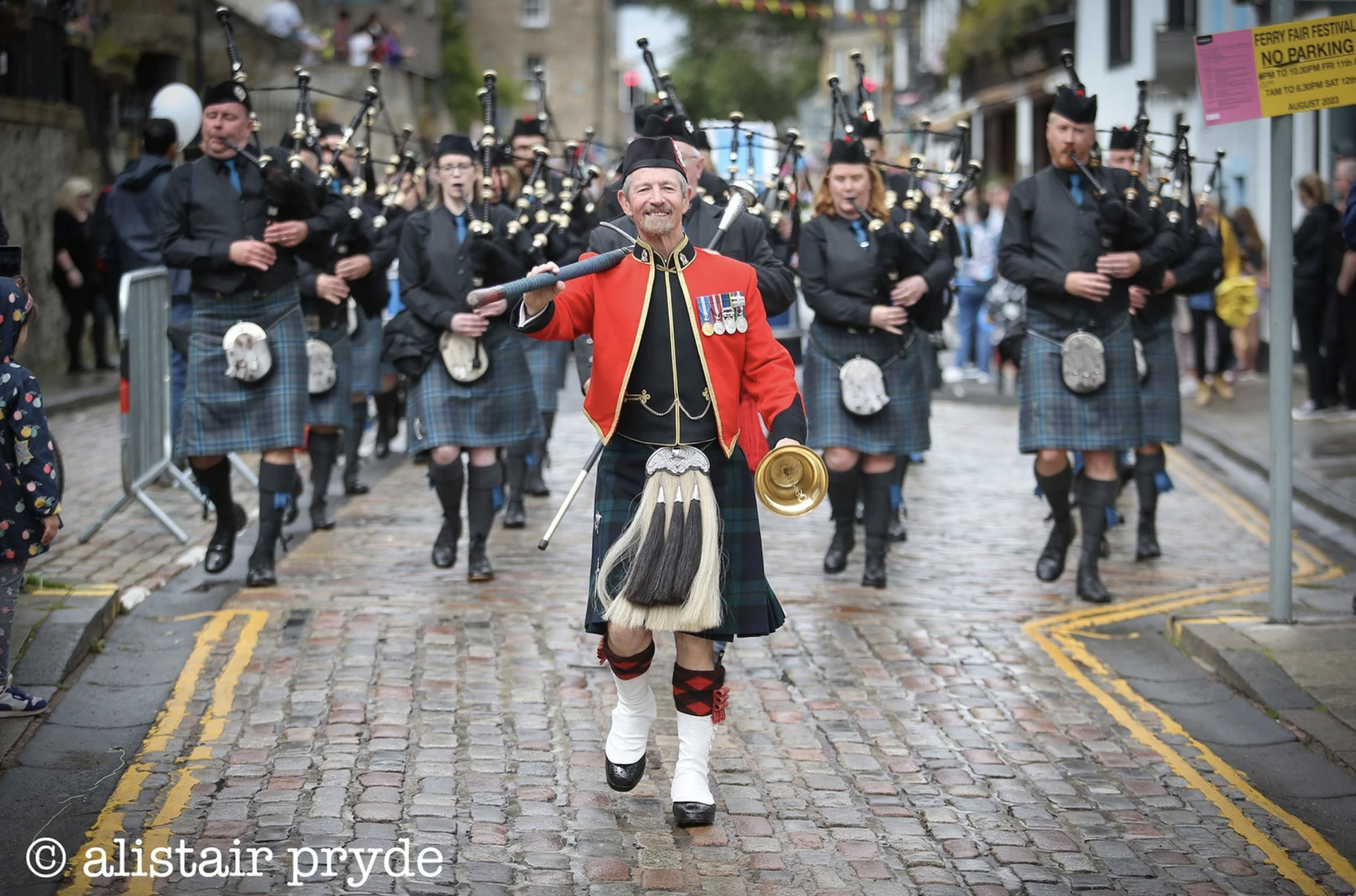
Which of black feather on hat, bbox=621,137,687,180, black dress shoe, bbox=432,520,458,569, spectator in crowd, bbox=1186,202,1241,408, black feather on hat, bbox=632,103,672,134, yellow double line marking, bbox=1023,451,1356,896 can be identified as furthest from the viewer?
spectator in crowd, bbox=1186,202,1241,408

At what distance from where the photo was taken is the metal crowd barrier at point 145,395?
9.22m

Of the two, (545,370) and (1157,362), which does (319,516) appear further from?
(1157,362)

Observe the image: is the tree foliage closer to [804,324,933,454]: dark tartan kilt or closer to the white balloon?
the white balloon

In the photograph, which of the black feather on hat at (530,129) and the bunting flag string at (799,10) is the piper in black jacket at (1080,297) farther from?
the bunting flag string at (799,10)

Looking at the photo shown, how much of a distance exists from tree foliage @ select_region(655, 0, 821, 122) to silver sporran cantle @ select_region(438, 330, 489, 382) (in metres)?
55.4

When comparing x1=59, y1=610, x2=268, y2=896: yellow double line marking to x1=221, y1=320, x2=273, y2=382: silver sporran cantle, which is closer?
x1=59, y1=610, x2=268, y2=896: yellow double line marking

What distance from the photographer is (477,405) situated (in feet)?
27.3

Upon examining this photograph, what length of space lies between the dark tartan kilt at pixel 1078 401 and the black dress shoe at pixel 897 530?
1.58 metres

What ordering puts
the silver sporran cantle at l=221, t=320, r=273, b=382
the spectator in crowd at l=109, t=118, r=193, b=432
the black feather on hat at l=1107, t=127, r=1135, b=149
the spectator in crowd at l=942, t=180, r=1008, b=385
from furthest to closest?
the spectator in crowd at l=942, t=180, r=1008, b=385, the spectator in crowd at l=109, t=118, r=193, b=432, the black feather on hat at l=1107, t=127, r=1135, b=149, the silver sporran cantle at l=221, t=320, r=273, b=382

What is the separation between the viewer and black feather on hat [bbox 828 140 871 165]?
26.9ft

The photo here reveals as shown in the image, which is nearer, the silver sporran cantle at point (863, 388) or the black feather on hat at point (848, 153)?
the black feather on hat at point (848, 153)

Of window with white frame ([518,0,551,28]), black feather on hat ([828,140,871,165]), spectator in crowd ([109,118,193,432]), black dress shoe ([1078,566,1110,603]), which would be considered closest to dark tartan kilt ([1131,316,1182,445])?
black dress shoe ([1078,566,1110,603])

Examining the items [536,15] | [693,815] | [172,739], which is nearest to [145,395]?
[172,739]

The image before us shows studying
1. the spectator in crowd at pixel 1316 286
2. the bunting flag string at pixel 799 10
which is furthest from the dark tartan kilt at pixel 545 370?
the bunting flag string at pixel 799 10
